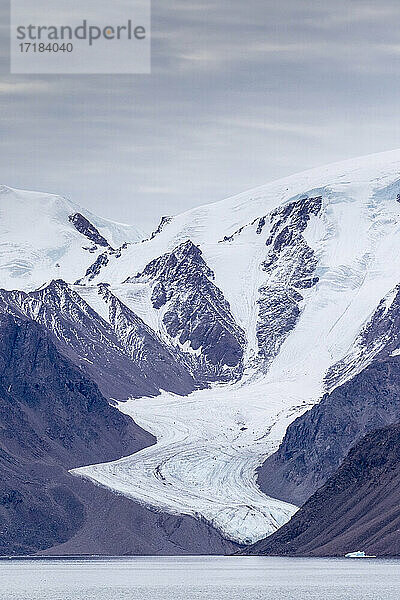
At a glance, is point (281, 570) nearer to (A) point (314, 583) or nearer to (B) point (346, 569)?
(B) point (346, 569)

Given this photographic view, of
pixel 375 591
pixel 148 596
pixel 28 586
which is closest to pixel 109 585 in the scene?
pixel 28 586

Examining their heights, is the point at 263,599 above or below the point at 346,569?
above

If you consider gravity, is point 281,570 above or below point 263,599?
below

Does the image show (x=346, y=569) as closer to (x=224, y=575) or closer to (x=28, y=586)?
(x=224, y=575)

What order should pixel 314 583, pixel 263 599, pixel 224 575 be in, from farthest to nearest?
pixel 224 575, pixel 314 583, pixel 263 599

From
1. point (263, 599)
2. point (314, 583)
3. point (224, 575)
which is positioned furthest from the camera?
point (224, 575)

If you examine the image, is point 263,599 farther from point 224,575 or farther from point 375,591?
point 224,575

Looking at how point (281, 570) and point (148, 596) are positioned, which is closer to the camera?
point (148, 596)

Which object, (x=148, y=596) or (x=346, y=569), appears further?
(x=346, y=569)

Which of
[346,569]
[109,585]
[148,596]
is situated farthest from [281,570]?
[148,596]
